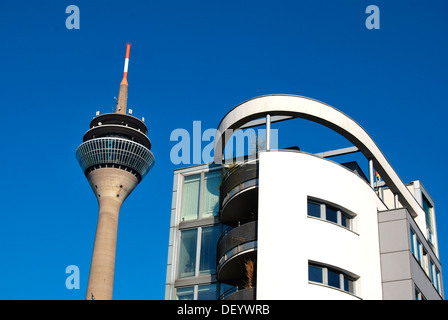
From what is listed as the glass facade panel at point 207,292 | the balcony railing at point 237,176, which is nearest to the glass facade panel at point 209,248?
the glass facade panel at point 207,292

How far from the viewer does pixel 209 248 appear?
2916 cm

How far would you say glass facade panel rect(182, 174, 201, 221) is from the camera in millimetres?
30720

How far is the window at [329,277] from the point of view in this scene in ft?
79.5

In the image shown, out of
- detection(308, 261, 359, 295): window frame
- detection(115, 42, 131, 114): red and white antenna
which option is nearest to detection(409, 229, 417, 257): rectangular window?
detection(308, 261, 359, 295): window frame

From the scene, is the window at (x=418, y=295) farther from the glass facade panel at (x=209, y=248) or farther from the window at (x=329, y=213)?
the glass facade panel at (x=209, y=248)

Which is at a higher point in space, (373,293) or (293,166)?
(293,166)

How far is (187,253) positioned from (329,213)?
22.7 feet

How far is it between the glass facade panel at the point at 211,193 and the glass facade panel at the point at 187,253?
1066 mm

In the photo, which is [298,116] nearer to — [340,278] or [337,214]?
[337,214]

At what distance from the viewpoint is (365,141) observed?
98.1 ft
